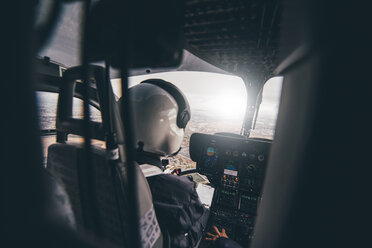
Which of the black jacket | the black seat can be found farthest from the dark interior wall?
the black jacket

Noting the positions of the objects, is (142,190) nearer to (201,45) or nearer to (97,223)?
(97,223)

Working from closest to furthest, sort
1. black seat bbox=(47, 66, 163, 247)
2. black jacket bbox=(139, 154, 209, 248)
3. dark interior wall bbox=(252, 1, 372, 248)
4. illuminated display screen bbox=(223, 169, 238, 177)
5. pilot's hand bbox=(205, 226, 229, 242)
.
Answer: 1. dark interior wall bbox=(252, 1, 372, 248)
2. black seat bbox=(47, 66, 163, 247)
3. black jacket bbox=(139, 154, 209, 248)
4. pilot's hand bbox=(205, 226, 229, 242)
5. illuminated display screen bbox=(223, 169, 238, 177)

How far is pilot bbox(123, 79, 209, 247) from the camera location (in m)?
1.02

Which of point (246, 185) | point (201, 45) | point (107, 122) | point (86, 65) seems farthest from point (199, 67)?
point (86, 65)

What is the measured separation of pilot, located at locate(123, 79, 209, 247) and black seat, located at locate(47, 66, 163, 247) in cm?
19

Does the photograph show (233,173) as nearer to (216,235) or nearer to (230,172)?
(230,172)

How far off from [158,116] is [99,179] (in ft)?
3.00

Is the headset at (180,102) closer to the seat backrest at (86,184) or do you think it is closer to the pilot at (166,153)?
the pilot at (166,153)

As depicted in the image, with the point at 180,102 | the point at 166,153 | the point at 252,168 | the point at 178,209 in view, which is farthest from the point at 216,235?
the point at 180,102

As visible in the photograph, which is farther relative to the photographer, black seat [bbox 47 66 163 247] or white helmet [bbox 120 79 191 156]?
white helmet [bbox 120 79 191 156]

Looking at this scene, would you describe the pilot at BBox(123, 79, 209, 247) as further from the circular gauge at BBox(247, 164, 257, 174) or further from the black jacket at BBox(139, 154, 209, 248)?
the circular gauge at BBox(247, 164, 257, 174)

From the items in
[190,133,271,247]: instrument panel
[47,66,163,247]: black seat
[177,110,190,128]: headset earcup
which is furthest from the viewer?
[177,110,190,128]: headset earcup

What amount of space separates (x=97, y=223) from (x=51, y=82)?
0.84 meters

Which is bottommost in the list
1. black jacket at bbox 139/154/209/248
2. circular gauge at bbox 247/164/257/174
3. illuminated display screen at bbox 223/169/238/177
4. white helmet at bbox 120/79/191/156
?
black jacket at bbox 139/154/209/248
